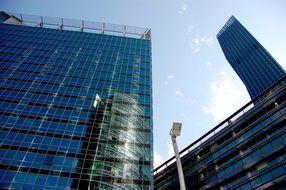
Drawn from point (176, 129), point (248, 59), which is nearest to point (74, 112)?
point (176, 129)

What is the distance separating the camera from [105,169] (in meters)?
41.8

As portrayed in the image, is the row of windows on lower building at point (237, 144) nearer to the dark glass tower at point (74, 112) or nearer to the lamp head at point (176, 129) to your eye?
the dark glass tower at point (74, 112)

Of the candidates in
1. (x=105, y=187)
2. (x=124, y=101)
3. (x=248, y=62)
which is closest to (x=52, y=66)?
(x=124, y=101)

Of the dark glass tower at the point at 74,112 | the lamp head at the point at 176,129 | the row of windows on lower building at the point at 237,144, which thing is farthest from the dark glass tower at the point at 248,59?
the lamp head at the point at 176,129

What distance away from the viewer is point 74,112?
52906 mm

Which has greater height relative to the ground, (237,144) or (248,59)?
(248,59)

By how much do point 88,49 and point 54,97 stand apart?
85.1 ft

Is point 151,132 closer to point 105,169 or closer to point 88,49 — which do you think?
point 105,169

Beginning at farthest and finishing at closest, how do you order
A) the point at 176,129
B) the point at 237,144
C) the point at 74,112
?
the point at 74,112 → the point at 237,144 → the point at 176,129

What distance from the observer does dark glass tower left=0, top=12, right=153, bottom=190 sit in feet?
134

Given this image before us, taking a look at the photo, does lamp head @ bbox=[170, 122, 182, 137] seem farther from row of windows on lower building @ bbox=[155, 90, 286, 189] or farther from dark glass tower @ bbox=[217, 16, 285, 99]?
dark glass tower @ bbox=[217, 16, 285, 99]

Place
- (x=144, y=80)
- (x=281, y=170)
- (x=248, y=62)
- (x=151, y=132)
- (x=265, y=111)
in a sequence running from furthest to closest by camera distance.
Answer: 1. (x=248, y=62)
2. (x=144, y=80)
3. (x=151, y=132)
4. (x=265, y=111)
5. (x=281, y=170)

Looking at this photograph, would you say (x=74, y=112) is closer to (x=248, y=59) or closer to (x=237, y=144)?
(x=237, y=144)

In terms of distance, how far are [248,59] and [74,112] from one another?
140m
